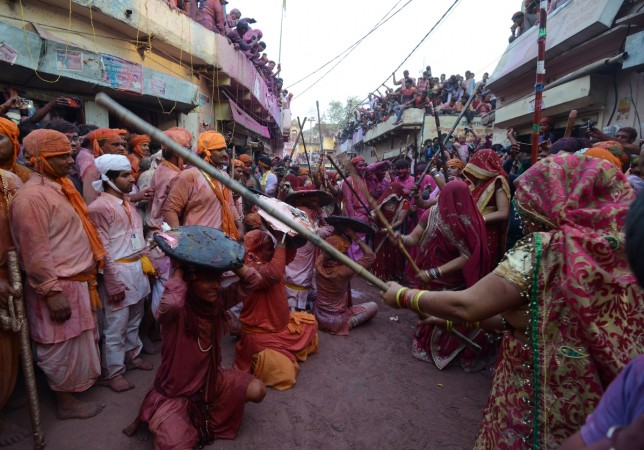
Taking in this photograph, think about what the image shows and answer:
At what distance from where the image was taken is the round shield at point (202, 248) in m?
2.38

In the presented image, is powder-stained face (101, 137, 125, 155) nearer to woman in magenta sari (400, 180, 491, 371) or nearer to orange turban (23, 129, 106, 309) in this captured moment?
orange turban (23, 129, 106, 309)

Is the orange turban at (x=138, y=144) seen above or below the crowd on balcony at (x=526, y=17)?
below

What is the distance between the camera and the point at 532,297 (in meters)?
1.52

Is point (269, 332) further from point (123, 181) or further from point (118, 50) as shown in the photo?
point (118, 50)

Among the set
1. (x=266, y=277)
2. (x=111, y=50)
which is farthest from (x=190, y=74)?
(x=266, y=277)

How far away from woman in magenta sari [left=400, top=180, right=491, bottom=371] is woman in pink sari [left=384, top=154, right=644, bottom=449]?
5.27 feet

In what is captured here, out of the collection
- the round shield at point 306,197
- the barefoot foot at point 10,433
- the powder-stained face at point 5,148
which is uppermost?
the powder-stained face at point 5,148

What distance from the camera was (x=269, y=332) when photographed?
13.1ft

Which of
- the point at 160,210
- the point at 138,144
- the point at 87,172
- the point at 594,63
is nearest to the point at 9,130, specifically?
the point at 87,172

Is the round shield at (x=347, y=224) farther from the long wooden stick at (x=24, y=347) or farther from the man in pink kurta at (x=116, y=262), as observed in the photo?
the long wooden stick at (x=24, y=347)

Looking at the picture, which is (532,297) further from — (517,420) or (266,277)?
(266,277)

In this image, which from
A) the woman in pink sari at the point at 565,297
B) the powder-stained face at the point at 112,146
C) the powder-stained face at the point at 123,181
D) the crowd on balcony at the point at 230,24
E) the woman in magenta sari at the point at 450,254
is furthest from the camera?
the crowd on balcony at the point at 230,24

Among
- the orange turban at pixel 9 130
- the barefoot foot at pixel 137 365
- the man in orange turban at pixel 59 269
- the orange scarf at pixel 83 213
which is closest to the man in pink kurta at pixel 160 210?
the barefoot foot at pixel 137 365

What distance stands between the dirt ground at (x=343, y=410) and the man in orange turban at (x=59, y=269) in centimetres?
27
